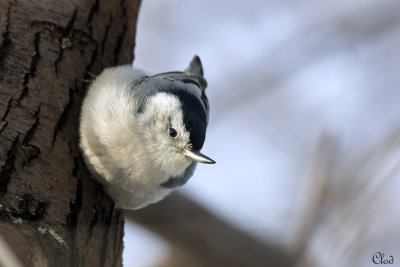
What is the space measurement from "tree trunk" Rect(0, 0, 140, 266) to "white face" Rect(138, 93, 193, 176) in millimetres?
287

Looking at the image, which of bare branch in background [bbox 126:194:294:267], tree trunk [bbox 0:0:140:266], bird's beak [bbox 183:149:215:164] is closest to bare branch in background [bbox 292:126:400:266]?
bare branch in background [bbox 126:194:294:267]

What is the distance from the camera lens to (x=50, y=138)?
188 cm

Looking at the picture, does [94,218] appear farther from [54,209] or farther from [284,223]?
[284,223]

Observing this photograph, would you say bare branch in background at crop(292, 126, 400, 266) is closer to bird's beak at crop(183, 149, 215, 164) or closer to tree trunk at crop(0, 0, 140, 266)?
bird's beak at crop(183, 149, 215, 164)

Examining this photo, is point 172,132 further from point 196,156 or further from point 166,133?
point 196,156


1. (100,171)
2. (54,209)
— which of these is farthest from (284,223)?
(54,209)

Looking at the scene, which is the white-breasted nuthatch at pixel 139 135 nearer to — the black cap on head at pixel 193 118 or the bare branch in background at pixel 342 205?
the black cap on head at pixel 193 118

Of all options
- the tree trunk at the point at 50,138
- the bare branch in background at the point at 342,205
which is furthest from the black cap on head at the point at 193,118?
the bare branch in background at the point at 342,205

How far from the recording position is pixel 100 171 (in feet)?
6.66

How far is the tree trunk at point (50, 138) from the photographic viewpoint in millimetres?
1602

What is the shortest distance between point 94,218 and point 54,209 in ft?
0.79

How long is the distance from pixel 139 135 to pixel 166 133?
Answer: 13 centimetres

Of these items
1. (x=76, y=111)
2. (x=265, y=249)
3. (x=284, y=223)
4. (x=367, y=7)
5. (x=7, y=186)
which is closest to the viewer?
(x=7, y=186)

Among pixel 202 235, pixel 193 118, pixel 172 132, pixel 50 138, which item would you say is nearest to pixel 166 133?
pixel 172 132
